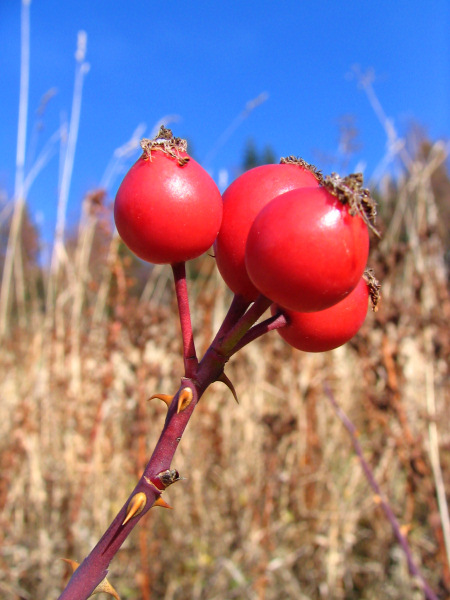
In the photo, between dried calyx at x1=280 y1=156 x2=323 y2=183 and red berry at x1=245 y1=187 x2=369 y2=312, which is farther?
dried calyx at x1=280 y1=156 x2=323 y2=183

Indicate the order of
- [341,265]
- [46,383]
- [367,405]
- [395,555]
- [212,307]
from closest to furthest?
[341,265], [395,555], [367,405], [212,307], [46,383]

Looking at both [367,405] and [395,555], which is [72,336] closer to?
[367,405]

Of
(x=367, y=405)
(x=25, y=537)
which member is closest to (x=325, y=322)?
(x=367, y=405)

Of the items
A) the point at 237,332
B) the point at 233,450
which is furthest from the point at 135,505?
the point at 233,450

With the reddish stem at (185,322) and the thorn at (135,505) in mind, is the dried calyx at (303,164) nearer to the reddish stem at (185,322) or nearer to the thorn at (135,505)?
the reddish stem at (185,322)

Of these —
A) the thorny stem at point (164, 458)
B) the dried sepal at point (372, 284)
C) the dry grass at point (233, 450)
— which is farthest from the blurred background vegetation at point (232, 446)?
the thorny stem at point (164, 458)

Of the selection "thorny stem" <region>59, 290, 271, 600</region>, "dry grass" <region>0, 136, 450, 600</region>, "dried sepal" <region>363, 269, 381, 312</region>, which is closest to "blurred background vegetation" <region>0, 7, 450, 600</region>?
"dry grass" <region>0, 136, 450, 600</region>

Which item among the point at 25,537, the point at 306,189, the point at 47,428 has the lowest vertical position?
the point at 25,537

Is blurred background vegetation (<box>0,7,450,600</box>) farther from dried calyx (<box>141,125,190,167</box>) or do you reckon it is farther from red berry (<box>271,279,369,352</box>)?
dried calyx (<box>141,125,190,167</box>)
